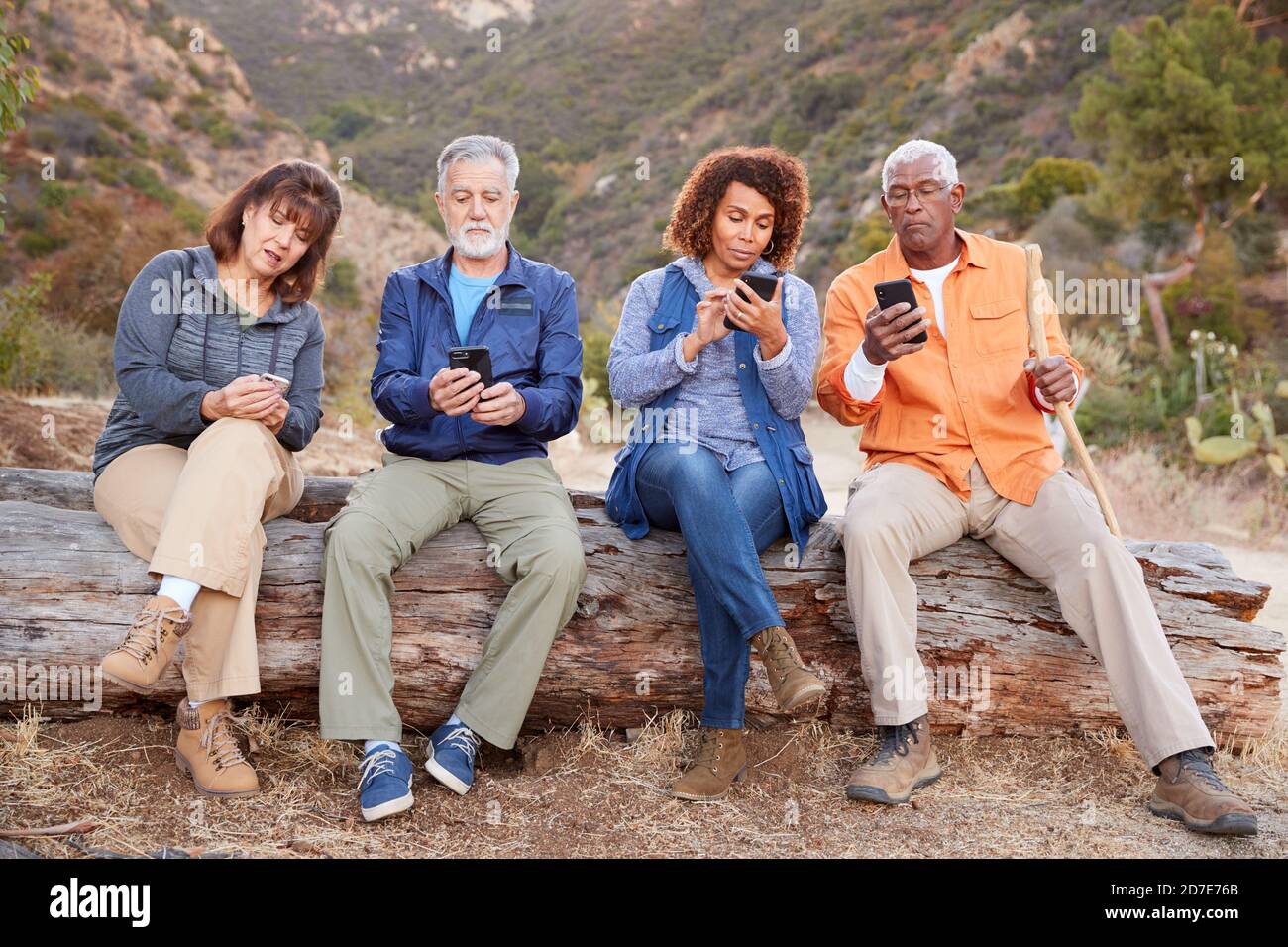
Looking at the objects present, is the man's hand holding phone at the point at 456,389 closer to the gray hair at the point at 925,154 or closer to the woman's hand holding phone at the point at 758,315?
the woman's hand holding phone at the point at 758,315

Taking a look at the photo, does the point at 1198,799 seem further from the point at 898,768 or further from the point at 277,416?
the point at 277,416

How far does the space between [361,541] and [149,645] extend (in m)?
0.63

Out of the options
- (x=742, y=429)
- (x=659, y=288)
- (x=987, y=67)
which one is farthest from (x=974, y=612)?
(x=987, y=67)

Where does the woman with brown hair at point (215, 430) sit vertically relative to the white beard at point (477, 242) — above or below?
below

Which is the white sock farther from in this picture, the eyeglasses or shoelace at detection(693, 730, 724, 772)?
the eyeglasses

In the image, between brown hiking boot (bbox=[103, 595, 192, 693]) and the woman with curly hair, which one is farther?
the woman with curly hair

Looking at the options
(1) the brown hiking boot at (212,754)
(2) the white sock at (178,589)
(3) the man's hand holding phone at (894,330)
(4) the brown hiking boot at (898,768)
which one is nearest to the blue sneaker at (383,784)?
(1) the brown hiking boot at (212,754)

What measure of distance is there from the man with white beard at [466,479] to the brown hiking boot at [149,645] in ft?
1.31

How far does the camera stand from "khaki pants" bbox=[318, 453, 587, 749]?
9.88 feet

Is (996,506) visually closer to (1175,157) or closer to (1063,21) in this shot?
(1175,157)

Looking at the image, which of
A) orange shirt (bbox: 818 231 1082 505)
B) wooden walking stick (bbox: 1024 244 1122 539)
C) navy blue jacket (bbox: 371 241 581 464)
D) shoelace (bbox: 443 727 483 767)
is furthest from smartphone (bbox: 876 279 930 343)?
shoelace (bbox: 443 727 483 767)

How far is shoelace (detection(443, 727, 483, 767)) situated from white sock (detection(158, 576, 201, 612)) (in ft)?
2.70

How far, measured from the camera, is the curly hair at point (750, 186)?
3.71 m

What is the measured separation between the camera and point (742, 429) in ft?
11.7
